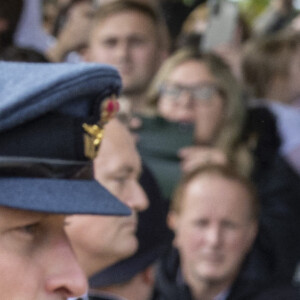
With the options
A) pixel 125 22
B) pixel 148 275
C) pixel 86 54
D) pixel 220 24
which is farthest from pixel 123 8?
pixel 148 275

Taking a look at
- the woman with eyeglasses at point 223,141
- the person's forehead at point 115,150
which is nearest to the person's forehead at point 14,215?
the person's forehead at point 115,150

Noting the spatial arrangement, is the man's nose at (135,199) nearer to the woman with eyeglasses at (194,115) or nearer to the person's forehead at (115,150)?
the person's forehead at (115,150)

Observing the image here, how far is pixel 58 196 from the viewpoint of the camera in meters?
1.45

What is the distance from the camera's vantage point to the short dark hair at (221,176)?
12.1ft

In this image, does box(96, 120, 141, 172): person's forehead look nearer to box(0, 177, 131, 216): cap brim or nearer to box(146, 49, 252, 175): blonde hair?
box(0, 177, 131, 216): cap brim

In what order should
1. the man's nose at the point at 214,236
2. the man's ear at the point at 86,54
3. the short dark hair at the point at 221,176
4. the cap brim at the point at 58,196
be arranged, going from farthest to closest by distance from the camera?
the man's ear at the point at 86,54
the short dark hair at the point at 221,176
the man's nose at the point at 214,236
the cap brim at the point at 58,196

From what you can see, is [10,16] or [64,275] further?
[10,16]

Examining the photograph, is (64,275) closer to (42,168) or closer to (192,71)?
(42,168)

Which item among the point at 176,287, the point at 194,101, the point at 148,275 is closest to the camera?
the point at 148,275

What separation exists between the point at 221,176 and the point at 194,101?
525 mm

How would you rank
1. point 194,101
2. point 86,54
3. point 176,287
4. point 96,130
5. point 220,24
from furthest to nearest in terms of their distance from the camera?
point 220,24, point 86,54, point 194,101, point 176,287, point 96,130

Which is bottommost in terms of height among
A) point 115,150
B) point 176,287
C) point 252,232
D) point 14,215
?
point 176,287

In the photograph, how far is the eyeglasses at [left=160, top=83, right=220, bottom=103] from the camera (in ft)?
13.4

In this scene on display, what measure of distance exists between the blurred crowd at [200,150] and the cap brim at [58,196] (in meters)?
1.29
